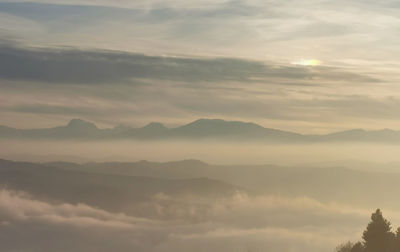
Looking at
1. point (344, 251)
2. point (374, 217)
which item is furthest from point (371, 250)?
point (344, 251)

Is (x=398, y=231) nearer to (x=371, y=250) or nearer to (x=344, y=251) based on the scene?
(x=371, y=250)

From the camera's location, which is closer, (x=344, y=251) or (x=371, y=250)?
(x=371, y=250)

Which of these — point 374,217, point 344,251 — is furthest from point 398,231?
point 344,251

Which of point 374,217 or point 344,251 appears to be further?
point 344,251

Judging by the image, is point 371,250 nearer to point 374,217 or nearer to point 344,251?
point 374,217

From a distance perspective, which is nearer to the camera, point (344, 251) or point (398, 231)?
point (398, 231)
